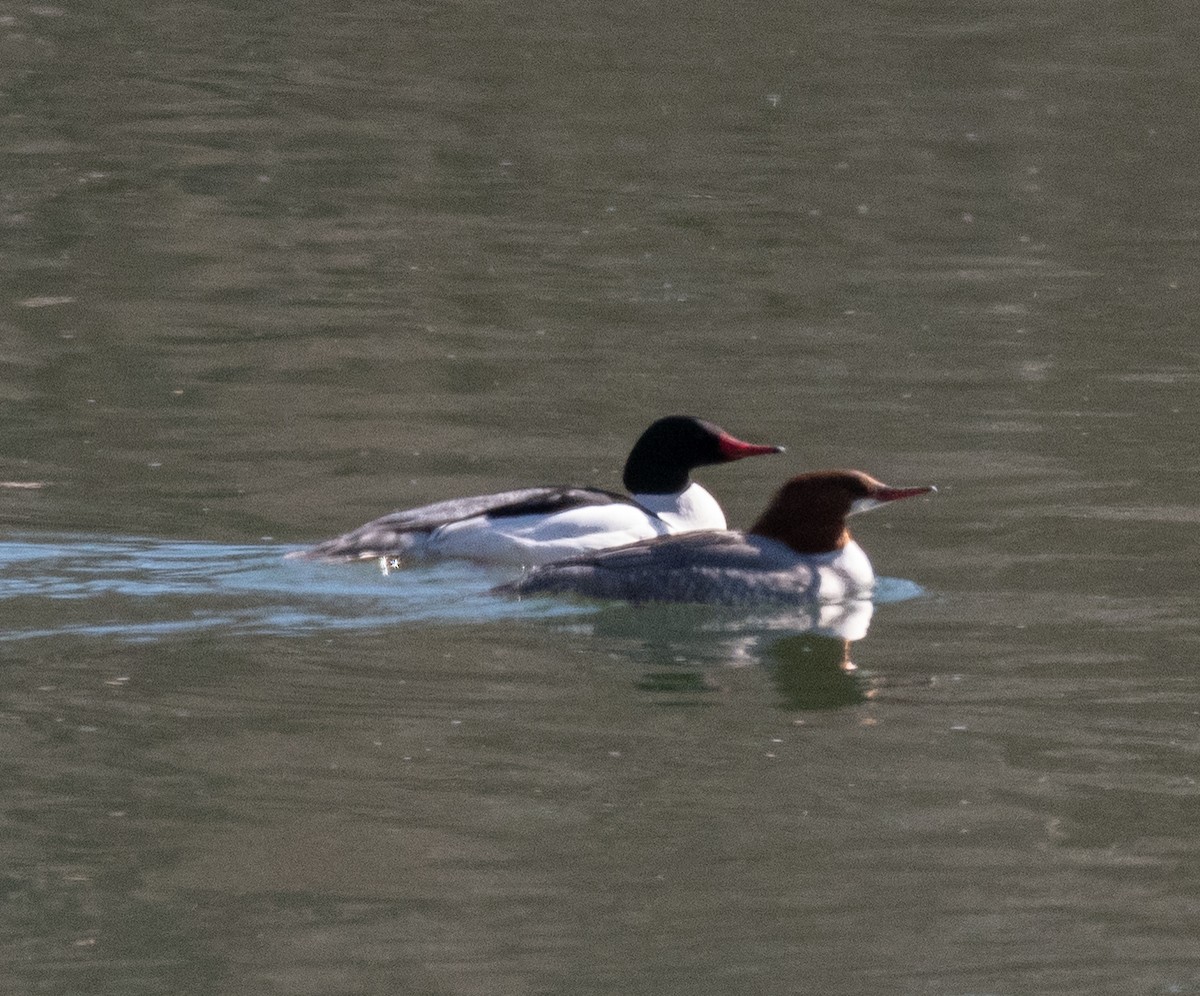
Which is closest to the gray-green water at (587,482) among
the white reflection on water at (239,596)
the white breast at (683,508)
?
the white reflection on water at (239,596)

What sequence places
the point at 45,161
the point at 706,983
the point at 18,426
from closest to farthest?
the point at 706,983 < the point at 18,426 < the point at 45,161

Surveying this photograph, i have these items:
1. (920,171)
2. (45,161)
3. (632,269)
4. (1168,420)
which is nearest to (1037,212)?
(920,171)

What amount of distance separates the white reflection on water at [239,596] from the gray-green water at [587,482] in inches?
1.4

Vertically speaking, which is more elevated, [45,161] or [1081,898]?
[45,161]

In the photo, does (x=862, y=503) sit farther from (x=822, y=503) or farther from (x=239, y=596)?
(x=239, y=596)

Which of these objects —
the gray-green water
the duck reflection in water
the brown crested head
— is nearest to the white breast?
the gray-green water

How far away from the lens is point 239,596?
389 inches

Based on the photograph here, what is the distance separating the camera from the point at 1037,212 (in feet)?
66.5

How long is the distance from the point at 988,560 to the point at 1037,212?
1006 centimetres

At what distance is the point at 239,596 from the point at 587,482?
9.80 feet

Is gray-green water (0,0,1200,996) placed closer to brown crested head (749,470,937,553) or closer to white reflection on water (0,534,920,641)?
white reflection on water (0,534,920,641)

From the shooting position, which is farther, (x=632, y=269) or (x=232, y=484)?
(x=632, y=269)

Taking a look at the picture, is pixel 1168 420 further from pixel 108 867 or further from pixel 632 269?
pixel 108 867

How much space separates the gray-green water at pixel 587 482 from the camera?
6574 mm
